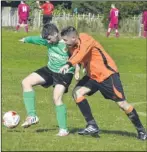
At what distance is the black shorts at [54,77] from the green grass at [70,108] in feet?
2.77

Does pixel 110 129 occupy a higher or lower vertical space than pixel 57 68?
lower

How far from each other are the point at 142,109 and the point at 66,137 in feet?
22.6

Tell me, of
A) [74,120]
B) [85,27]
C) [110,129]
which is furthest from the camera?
[85,27]

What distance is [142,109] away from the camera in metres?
17.0

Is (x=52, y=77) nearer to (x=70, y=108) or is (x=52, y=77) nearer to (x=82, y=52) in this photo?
(x=82, y=52)

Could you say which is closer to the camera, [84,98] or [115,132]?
[84,98]

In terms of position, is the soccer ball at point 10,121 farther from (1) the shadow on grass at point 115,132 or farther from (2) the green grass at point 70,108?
(1) the shadow on grass at point 115,132

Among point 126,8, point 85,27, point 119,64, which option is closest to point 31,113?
point 119,64

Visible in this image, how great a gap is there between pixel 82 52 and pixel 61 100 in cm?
103

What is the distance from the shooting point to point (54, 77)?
1113cm

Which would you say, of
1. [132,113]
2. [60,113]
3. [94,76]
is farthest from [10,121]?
[132,113]

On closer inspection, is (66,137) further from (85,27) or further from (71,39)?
(85,27)

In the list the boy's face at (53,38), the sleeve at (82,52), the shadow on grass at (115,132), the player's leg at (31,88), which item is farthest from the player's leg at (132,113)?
the boy's face at (53,38)

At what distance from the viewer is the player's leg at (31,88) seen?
10.9 metres
